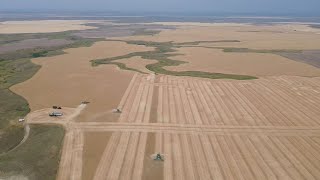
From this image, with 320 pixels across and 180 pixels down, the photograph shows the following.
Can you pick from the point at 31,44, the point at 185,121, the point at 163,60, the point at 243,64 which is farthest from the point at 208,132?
the point at 31,44

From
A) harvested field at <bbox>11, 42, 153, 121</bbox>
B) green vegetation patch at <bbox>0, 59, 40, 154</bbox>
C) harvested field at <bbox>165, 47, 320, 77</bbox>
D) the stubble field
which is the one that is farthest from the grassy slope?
green vegetation patch at <bbox>0, 59, 40, 154</bbox>

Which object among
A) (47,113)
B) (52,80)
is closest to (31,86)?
(52,80)

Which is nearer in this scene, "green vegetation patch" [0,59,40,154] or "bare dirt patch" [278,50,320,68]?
"green vegetation patch" [0,59,40,154]

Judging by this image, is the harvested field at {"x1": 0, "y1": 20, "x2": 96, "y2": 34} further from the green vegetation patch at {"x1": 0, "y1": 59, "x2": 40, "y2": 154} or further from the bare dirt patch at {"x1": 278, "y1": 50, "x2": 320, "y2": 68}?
the bare dirt patch at {"x1": 278, "y1": 50, "x2": 320, "y2": 68}

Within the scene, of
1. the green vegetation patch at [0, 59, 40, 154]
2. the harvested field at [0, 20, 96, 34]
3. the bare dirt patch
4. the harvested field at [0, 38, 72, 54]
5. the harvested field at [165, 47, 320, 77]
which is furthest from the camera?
the harvested field at [0, 20, 96, 34]

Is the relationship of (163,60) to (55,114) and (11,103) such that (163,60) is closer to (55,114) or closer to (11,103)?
(11,103)

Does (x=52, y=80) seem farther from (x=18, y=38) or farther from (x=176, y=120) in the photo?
(x=18, y=38)

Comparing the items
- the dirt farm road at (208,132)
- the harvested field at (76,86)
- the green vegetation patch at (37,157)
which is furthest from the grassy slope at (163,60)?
the green vegetation patch at (37,157)
